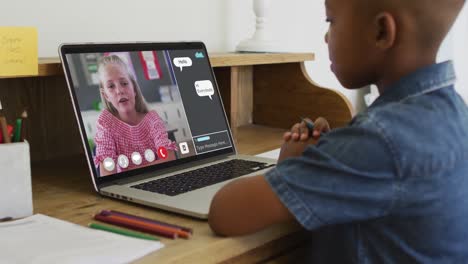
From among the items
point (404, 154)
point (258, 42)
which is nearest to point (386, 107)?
point (404, 154)

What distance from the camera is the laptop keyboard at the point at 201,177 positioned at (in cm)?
86

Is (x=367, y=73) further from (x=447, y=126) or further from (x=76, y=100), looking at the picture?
(x=76, y=100)

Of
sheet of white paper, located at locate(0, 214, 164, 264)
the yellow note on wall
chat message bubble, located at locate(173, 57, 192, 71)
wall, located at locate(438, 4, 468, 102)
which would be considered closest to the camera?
sheet of white paper, located at locate(0, 214, 164, 264)

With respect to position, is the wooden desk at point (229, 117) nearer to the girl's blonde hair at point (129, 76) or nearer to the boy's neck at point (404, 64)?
the girl's blonde hair at point (129, 76)

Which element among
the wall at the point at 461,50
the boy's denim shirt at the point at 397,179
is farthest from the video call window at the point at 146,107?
the wall at the point at 461,50

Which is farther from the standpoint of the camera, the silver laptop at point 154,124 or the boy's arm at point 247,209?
the silver laptop at point 154,124

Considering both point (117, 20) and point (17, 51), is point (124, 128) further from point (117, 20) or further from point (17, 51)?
point (117, 20)

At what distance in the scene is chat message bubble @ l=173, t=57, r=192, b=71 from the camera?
110 cm

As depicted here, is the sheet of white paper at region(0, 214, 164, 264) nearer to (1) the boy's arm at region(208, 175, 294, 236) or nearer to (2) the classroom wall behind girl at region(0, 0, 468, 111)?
(1) the boy's arm at region(208, 175, 294, 236)

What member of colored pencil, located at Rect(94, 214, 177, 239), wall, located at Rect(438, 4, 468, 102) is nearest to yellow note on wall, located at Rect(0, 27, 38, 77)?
colored pencil, located at Rect(94, 214, 177, 239)

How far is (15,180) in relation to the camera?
74 cm

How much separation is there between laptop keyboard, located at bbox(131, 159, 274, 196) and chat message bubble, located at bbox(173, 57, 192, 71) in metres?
0.21

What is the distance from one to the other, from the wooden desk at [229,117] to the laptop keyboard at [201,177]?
6 centimetres

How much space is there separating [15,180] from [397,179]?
479 mm
